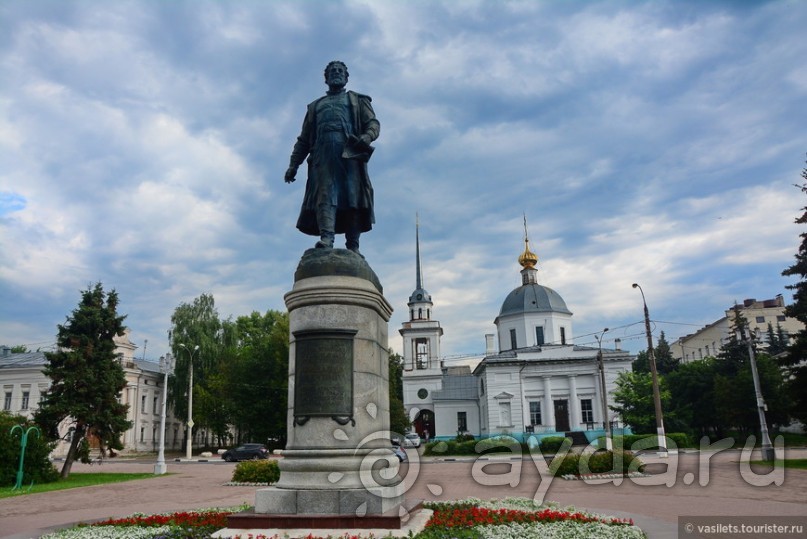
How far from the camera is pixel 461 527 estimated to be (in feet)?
23.7

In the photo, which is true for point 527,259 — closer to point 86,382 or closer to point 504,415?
point 504,415

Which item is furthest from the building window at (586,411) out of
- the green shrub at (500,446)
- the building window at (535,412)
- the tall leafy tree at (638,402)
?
the green shrub at (500,446)

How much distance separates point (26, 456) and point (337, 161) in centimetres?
2108

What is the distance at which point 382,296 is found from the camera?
8.44 metres

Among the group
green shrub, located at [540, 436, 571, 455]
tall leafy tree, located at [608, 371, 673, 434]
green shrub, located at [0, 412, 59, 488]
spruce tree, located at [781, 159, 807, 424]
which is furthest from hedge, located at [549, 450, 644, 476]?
tall leafy tree, located at [608, 371, 673, 434]

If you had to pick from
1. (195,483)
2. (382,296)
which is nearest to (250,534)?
(382,296)

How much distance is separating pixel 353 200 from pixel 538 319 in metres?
54.7

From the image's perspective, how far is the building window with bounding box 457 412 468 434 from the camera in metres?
60.2

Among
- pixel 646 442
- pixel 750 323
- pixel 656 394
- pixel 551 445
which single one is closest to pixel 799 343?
pixel 656 394

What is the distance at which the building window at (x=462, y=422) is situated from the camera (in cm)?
6019

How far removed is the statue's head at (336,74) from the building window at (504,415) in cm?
4899

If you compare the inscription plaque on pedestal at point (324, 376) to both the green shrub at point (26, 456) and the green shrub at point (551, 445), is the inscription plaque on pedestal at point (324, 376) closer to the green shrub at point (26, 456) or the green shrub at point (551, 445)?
the green shrub at point (26, 456)

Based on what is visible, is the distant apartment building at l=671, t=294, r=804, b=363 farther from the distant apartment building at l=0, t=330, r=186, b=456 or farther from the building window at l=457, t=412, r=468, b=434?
the distant apartment building at l=0, t=330, r=186, b=456

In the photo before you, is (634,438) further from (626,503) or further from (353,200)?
(353,200)
